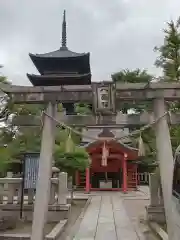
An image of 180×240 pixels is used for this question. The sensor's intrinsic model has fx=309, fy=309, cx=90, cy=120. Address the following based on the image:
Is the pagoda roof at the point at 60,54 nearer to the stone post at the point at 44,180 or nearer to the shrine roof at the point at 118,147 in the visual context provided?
the shrine roof at the point at 118,147

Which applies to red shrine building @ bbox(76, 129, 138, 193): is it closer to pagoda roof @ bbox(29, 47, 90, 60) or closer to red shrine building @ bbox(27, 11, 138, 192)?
red shrine building @ bbox(27, 11, 138, 192)

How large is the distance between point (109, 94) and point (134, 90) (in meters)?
0.57

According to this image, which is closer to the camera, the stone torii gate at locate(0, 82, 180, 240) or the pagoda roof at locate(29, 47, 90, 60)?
the stone torii gate at locate(0, 82, 180, 240)

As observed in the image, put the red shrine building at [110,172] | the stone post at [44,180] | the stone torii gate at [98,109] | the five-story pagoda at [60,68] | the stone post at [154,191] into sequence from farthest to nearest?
1. the five-story pagoda at [60,68]
2. the red shrine building at [110,172]
3. the stone post at [154,191]
4. the stone torii gate at [98,109]
5. the stone post at [44,180]

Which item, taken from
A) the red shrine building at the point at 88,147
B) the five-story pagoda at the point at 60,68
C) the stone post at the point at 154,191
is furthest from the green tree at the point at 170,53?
the five-story pagoda at the point at 60,68

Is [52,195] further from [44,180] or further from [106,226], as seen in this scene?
[44,180]

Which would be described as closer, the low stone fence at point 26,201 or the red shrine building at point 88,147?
the low stone fence at point 26,201

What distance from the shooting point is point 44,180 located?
21.8 feet

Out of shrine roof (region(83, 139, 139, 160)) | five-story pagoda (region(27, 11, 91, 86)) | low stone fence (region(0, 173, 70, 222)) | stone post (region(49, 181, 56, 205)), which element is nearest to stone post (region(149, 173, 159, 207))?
low stone fence (region(0, 173, 70, 222))

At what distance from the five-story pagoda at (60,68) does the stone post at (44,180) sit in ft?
69.2

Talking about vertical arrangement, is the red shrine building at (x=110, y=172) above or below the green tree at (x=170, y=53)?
below

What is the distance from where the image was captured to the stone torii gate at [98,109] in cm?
656

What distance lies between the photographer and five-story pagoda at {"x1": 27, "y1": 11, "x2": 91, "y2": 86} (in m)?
28.2

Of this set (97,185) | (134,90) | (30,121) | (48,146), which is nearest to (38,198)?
(48,146)
